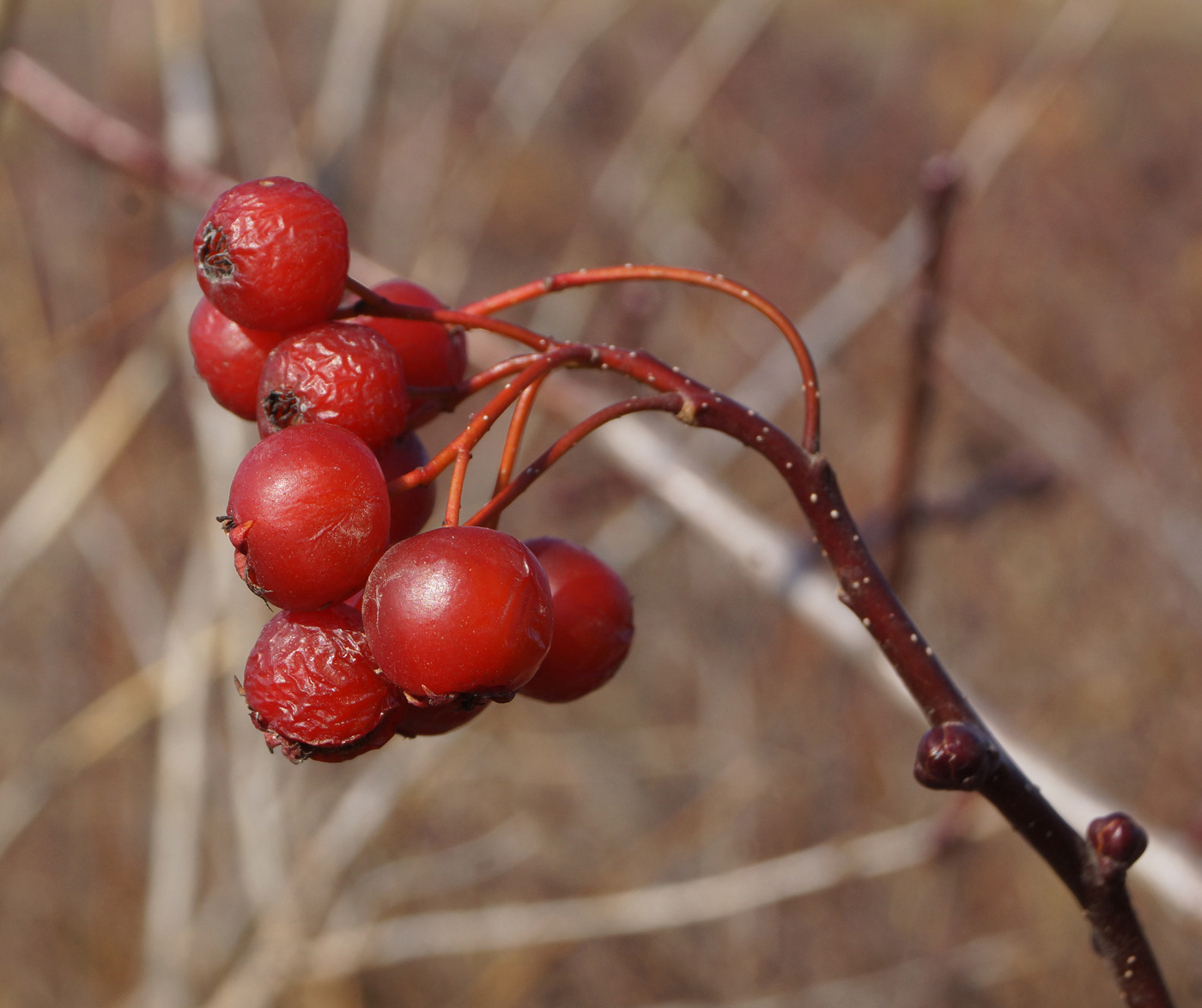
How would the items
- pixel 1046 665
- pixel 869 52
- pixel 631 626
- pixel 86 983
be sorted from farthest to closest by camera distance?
1. pixel 869 52
2. pixel 1046 665
3. pixel 86 983
4. pixel 631 626

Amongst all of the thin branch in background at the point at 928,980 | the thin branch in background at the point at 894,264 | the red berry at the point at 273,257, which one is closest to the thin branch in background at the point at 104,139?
the thin branch in background at the point at 894,264

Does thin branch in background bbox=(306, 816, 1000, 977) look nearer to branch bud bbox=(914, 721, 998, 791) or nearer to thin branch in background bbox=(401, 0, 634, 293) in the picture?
branch bud bbox=(914, 721, 998, 791)

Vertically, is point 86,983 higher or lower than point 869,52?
lower

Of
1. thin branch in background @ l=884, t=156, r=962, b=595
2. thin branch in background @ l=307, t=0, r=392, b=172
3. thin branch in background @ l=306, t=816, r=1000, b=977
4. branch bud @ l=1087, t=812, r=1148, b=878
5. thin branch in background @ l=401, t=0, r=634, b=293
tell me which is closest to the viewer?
branch bud @ l=1087, t=812, r=1148, b=878

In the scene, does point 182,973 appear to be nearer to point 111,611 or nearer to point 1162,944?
point 111,611

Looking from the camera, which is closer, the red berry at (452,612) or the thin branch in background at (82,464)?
the red berry at (452,612)

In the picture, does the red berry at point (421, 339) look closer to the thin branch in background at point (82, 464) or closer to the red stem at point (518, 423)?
the red stem at point (518, 423)

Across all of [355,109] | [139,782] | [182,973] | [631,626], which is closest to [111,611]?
[139,782]

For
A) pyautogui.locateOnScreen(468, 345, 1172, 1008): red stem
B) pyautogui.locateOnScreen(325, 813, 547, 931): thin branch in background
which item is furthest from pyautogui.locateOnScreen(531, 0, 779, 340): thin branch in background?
pyautogui.locateOnScreen(468, 345, 1172, 1008): red stem
